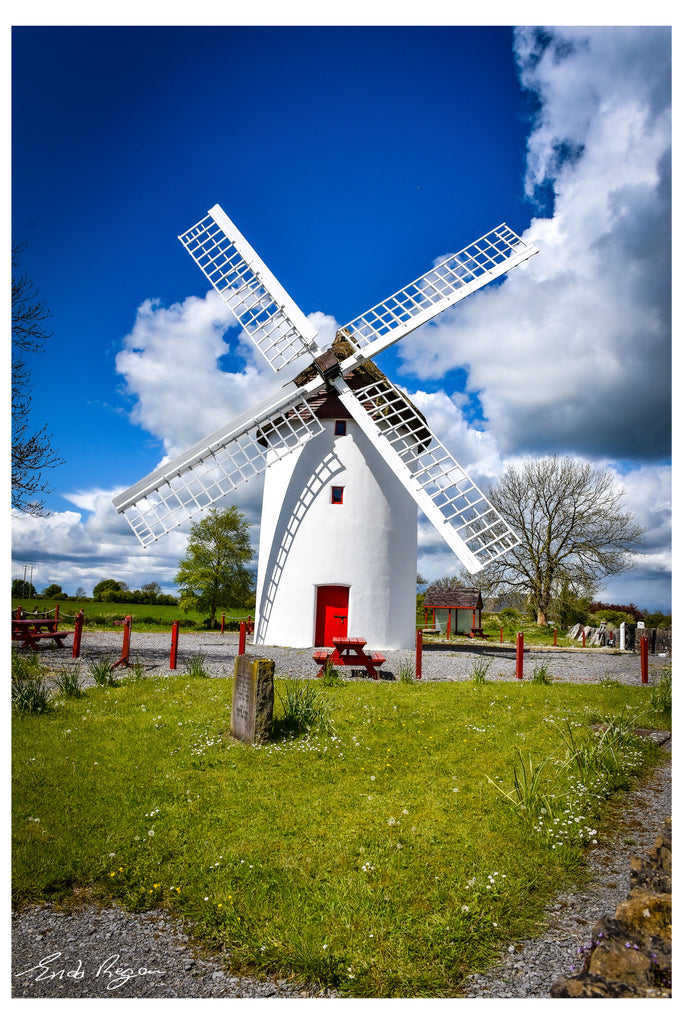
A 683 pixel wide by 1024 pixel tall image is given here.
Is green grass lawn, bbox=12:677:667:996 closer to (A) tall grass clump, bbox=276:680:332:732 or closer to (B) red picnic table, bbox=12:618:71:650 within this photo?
(A) tall grass clump, bbox=276:680:332:732

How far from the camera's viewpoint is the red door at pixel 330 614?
16125 millimetres

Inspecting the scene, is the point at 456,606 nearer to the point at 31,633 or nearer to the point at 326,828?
the point at 31,633

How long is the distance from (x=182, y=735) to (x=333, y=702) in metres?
2.40

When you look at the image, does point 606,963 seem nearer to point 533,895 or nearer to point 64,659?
point 533,895

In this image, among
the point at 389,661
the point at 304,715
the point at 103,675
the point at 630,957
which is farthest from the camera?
the point at 389,661

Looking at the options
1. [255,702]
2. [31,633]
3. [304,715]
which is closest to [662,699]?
[304,715]

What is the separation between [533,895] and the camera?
4000mm

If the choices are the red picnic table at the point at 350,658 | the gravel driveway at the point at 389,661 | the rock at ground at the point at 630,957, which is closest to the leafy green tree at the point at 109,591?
the gravel driveway at the point at 389,661

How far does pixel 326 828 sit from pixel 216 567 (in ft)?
79.7

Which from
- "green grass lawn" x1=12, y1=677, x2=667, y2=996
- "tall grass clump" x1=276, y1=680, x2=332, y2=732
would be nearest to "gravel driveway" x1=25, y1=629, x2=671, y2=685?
"tall grass clump" x1=276, y1=680, x2=332, y2=732

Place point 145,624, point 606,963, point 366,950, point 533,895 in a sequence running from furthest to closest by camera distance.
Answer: point 145,624 < point 533,895 < point 366,950 < point 606,963

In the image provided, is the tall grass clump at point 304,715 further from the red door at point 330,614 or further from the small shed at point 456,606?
the small shed at point 456,606

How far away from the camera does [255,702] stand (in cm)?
681
